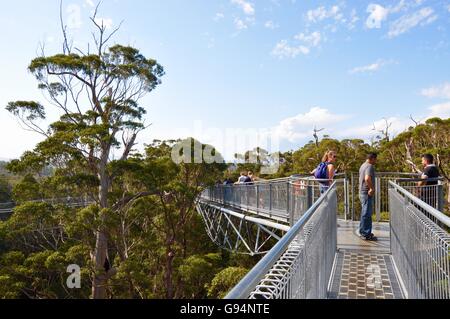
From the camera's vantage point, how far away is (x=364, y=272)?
5.07 metres

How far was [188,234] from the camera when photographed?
81.8ft

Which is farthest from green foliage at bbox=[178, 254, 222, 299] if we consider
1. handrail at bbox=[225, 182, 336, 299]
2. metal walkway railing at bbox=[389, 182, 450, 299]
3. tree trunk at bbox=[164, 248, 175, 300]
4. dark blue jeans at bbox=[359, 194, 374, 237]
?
handrail at bbox=[225, 182, 336, 299]

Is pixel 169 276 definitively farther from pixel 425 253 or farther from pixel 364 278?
pixel 425 253

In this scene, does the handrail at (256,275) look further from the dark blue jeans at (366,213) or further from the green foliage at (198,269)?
the green foliage at (198,269)

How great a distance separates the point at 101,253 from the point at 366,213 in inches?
524

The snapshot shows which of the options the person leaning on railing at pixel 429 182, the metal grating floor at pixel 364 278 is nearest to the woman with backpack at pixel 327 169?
the person leaning on railing at pixel 429 182

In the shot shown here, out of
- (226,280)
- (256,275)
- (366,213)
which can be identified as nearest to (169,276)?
(226,280)

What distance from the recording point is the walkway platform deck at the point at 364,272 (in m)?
4.32

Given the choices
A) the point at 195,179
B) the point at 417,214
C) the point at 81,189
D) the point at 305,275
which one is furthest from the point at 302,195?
the point at 195,179

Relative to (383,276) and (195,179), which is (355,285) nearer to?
(383,276)
